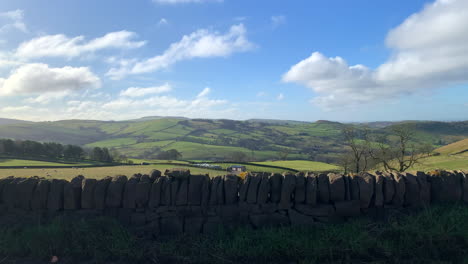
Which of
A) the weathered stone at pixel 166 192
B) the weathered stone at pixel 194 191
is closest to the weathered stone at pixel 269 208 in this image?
the weathered stone at pixel 194 191

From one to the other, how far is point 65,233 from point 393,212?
6.94 m

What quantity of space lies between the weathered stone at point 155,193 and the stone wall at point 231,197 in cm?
2

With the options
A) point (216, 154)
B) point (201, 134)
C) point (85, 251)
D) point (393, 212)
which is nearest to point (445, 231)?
point (393, 212)

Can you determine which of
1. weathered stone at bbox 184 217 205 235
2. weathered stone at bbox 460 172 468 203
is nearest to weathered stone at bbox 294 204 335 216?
weathered stone at bbox 184 217 205 235

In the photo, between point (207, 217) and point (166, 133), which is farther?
point (166, 133)

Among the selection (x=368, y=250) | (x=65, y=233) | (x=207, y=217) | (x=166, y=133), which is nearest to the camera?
(x=368, y=250)

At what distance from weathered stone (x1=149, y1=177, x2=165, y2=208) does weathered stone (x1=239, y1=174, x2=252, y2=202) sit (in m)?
1.81

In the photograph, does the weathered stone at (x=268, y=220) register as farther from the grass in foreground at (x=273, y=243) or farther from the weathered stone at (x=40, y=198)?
the weathered stone at (x=40, y=198)

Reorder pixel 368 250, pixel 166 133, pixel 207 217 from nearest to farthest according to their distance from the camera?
pixel 368 250 < pixel 207 217 < pixel 166 133

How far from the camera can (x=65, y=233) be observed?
19.9 ft

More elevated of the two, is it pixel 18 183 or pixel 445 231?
pixel 18 183

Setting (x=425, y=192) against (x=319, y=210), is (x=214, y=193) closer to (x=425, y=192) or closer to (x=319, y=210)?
(x=319, y=210)

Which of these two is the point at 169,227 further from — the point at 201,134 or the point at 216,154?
the point at 201,134

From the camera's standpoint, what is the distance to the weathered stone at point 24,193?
6.78m
